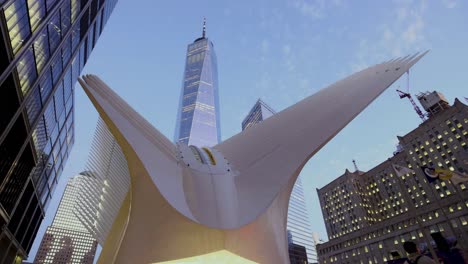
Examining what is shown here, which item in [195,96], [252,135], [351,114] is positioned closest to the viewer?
[351,114]

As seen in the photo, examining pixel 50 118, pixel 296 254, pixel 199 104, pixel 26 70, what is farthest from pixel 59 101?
pixel 199 104

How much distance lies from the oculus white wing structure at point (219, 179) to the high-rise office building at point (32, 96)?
1203cm

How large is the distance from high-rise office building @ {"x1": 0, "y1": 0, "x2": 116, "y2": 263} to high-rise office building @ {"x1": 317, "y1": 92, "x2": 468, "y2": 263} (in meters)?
50.1

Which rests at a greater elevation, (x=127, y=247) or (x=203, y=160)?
(x=203, y=160)

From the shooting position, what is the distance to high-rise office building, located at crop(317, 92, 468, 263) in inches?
2377

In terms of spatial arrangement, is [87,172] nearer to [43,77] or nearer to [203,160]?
[203,160]

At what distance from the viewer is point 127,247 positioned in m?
8.20

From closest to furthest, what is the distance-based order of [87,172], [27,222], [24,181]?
[87,172] → [24,181] → [27,222]

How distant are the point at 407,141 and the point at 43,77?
289 feet

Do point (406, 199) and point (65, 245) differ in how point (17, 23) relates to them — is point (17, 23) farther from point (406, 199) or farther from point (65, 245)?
point (65, 245)

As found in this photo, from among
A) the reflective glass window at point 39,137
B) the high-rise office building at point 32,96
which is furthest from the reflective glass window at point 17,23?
the reflective glass window at point 39,137

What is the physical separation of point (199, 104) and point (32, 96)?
392 ft

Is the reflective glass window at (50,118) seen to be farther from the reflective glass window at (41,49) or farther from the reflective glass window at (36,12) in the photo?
the reflective glass window at (36,12)

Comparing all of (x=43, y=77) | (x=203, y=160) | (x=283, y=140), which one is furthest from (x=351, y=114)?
→ (x=43, y=77)
